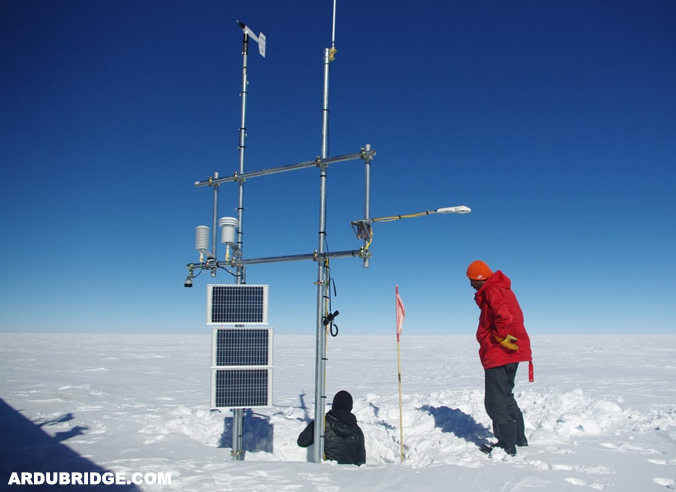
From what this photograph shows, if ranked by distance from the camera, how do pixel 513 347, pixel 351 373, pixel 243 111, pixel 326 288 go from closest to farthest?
pixel 513 347 < pixel 326 288 < pixel 243 111 < pixel 351 373

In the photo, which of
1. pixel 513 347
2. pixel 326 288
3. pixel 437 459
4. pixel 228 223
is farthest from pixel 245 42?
pixel 437 459

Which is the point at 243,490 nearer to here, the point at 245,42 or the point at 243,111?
the point at 243,111

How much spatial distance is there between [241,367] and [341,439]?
1.77 metres

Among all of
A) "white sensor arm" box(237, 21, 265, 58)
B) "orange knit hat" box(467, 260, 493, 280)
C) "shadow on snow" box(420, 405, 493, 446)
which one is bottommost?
"shadow on snow" box(420, 405, 493, 446)

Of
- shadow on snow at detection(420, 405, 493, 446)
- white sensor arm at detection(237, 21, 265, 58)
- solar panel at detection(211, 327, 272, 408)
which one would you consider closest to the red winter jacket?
shadow on snow at detection(420, 405, 493, 446)

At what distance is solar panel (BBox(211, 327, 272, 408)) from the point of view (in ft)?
19.4

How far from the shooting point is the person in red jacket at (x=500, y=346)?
520cm

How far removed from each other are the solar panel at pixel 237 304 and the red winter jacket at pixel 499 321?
296 centimetres

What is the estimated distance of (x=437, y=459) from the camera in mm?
5332

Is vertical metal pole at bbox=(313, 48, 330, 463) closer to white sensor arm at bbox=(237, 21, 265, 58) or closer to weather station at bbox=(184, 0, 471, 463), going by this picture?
weather station at bbox=(184, 0, 471, 463)

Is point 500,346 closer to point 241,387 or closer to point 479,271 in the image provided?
point 479,271

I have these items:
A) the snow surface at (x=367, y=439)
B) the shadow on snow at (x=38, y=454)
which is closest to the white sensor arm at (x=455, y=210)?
the snow surface at (x=367, y=439)

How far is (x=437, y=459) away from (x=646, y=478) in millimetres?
2165

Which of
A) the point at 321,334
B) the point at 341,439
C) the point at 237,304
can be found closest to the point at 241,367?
the point at 237,304
